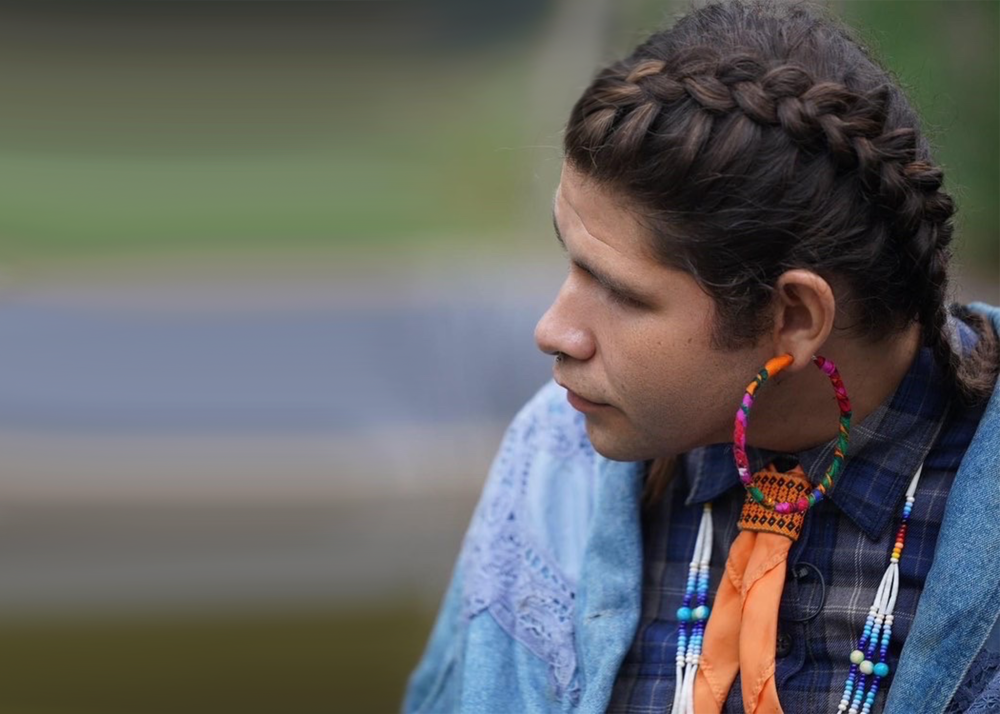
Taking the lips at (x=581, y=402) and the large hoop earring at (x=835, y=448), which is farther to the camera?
the lips at (x=581, y=402)

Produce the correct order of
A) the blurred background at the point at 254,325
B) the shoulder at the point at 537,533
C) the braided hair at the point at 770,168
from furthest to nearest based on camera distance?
the blurred background at the point at 254,325 < the shoulder at the point at 537,533 < the braided hair at the point at 770,168

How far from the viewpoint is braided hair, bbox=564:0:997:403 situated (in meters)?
1.30

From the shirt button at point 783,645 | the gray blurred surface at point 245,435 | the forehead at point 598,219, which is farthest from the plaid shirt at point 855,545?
the gray blurred surface at point 245,435

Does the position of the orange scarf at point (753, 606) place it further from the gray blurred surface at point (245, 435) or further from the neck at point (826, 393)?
the gray blurred surface at point (245, 435)

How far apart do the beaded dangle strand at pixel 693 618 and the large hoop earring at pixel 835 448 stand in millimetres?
145

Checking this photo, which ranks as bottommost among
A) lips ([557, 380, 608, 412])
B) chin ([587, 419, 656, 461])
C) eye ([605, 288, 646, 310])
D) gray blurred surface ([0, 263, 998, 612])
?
gray blurred surface ([0, 263, 998, 612])

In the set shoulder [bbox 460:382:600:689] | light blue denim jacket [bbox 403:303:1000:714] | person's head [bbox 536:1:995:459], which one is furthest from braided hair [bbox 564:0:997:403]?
shoulder [bbox 460:382:600:689]

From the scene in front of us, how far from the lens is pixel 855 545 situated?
1.47m

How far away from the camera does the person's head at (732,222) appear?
131 cm

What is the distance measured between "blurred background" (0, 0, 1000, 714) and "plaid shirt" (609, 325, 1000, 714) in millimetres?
2228

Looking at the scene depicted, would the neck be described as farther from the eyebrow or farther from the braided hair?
the eyebrow

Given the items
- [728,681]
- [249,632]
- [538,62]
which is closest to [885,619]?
[728,681]

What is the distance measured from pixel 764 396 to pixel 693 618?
1.13 ft

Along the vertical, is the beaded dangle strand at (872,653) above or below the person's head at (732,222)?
below
